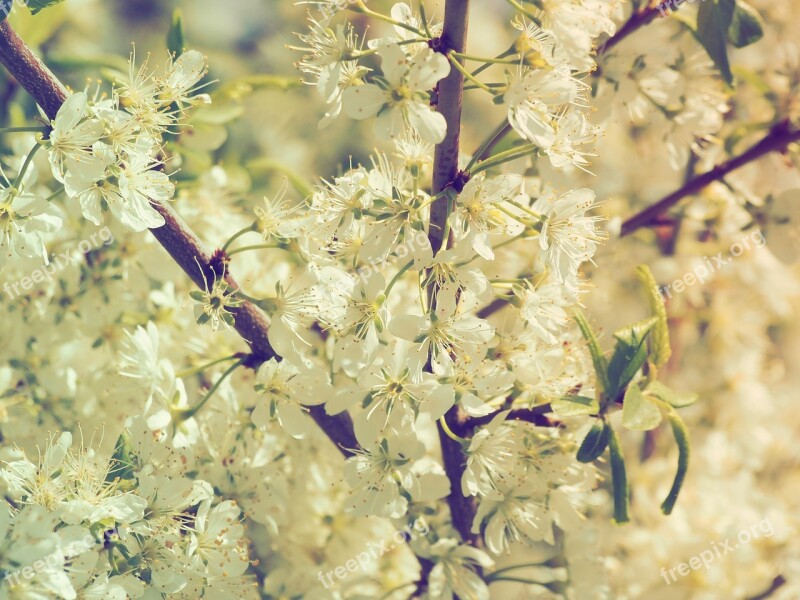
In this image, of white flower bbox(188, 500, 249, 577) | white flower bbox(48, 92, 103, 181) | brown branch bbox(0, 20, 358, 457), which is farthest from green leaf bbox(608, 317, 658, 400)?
white flower bbox(48, 92, 103, 181)

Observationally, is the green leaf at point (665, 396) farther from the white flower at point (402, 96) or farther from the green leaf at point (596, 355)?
the white flower at point (402, 96)

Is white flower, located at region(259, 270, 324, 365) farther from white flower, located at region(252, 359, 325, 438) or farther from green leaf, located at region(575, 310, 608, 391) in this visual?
green leaf, located at region(575, 310, 608, 391)

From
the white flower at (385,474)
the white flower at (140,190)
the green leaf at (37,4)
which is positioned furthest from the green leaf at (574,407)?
the green leaf at (37,4)

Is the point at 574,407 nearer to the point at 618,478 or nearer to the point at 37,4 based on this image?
the point at 618,478

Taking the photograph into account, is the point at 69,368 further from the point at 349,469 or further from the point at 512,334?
the point at 512,334

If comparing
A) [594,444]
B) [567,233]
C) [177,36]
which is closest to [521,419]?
[594,444]
